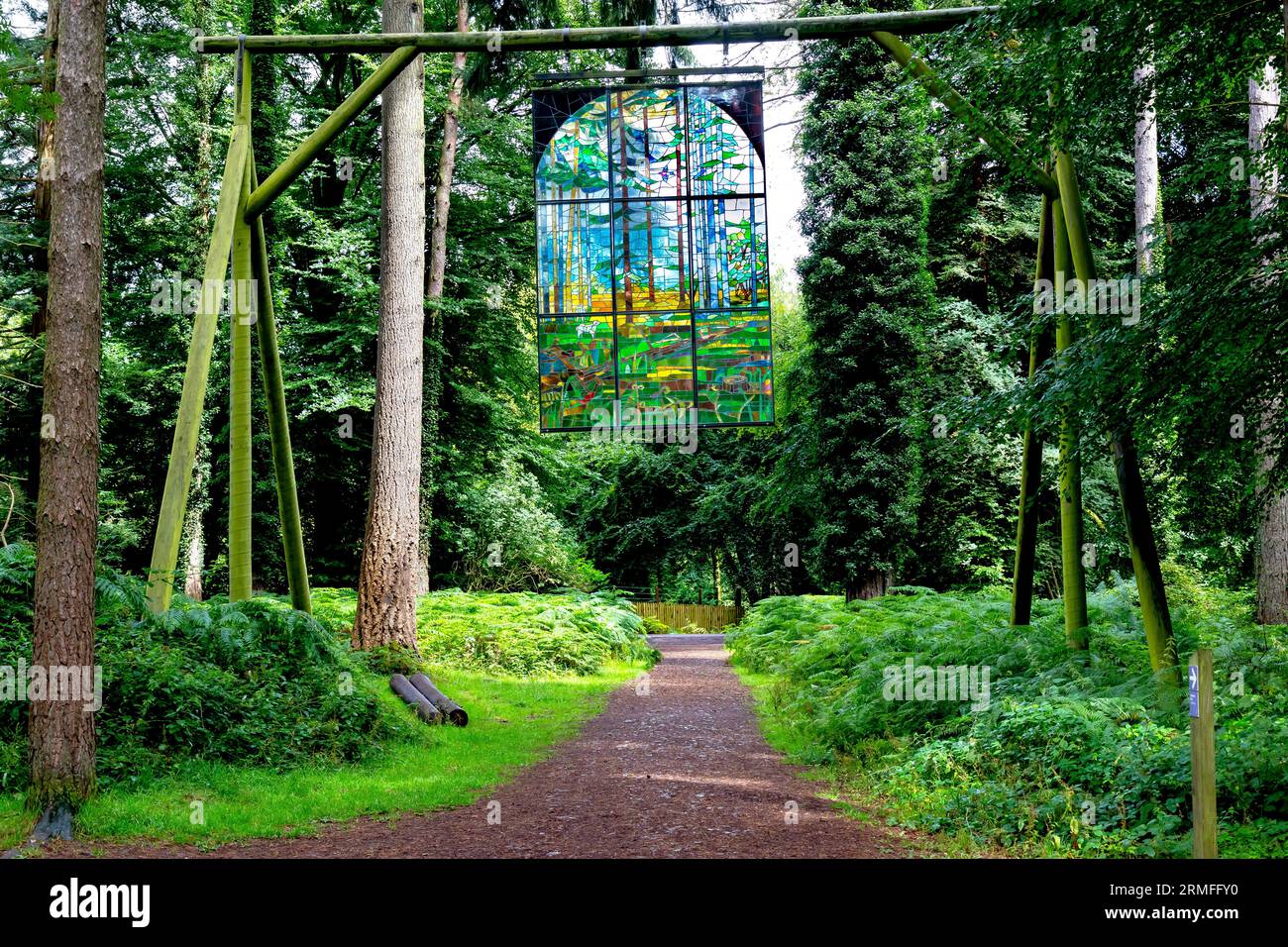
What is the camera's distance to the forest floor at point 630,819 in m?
5.57

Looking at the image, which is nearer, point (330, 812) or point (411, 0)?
point (330, 812)

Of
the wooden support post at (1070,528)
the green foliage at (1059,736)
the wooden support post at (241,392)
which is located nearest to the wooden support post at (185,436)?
the wooden support post at (241,392)

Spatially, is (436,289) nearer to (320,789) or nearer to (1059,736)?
(320,789)

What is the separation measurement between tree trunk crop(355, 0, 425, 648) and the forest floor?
3619mm

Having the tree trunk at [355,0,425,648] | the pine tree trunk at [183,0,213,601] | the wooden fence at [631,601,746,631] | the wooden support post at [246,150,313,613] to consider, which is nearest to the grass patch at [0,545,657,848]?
the wooden support post at [246,150,313,613]

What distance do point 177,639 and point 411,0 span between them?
8118mm

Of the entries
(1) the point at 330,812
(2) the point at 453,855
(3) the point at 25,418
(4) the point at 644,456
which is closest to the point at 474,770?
(1) the point at 330,812

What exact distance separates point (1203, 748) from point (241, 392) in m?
7.62

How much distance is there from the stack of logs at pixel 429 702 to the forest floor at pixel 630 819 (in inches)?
45.6

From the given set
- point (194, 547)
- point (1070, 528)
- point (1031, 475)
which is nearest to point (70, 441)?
point (1070, 528)

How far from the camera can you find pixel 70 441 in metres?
5.80

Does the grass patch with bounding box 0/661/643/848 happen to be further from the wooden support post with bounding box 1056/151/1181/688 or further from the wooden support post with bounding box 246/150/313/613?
the wooden support post with bounding box 1056/151/1181/688

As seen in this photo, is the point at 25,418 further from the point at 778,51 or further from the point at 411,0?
the point at 778,51

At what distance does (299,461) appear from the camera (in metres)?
19.5
